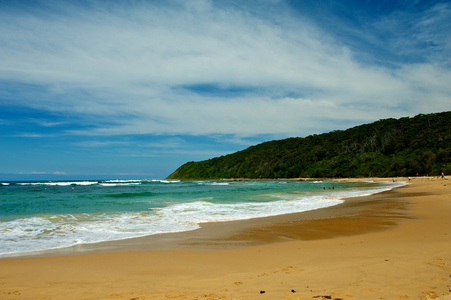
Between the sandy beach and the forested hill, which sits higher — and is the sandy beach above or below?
below

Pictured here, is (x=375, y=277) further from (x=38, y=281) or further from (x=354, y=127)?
(x=354, y=127)

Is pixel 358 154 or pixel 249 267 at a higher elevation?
pixel 358 154

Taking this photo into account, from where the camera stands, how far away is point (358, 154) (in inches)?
3386

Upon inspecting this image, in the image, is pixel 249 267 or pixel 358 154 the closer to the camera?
pixel 249 267

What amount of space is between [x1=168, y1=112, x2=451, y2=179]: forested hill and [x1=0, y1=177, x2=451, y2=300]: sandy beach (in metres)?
60.2

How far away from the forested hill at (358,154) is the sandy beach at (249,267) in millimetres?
60153

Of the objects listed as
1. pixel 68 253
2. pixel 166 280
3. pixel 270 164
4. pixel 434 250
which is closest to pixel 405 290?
pixel 434 250

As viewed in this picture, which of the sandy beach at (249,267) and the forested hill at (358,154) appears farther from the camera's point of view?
the forested hill at (358,154)

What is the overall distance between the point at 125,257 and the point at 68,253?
5.40ft

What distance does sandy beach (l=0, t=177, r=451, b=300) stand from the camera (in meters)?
4.25

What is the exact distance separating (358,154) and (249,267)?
292ft

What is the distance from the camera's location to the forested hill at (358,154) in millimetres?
65500

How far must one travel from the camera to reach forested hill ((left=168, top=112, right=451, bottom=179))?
6550cm

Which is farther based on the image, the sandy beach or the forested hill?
the forested hill
